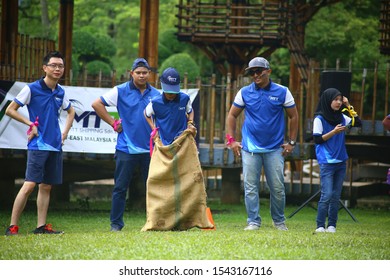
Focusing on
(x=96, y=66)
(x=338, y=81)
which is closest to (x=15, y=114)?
(x=338, y=81)

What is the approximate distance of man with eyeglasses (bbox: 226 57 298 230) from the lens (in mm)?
11789

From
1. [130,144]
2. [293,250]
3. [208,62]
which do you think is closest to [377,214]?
→ [130,144]

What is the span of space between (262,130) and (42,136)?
8.87 feet

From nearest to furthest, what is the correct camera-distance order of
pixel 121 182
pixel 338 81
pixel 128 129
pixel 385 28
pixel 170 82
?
pixel 170 82 < pixel 121 182 < pixel 128 129 < pixel 338 81 < pixel 385 28

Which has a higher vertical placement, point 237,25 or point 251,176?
point 237,25

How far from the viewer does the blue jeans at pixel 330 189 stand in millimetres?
12031

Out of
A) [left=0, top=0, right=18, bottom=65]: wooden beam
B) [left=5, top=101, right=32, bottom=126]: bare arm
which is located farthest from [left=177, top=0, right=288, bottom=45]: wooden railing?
[left=5, top=101, right=32, bottom=126]: bare arm

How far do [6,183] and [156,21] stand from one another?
423 cm

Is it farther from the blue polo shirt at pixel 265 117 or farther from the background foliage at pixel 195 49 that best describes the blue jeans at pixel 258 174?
the background foliage at pixel 195 49

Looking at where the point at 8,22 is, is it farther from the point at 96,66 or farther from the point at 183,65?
the point at 96,66

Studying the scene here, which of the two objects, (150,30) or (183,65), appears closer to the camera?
(150,30)

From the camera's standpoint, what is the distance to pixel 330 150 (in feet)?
39.4

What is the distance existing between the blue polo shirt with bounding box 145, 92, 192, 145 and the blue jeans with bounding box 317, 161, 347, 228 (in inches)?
76.7

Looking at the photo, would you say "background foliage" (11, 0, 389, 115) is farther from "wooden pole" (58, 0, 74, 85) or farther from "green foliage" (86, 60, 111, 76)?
"wooden pole" (58, 0, 74, 85)
